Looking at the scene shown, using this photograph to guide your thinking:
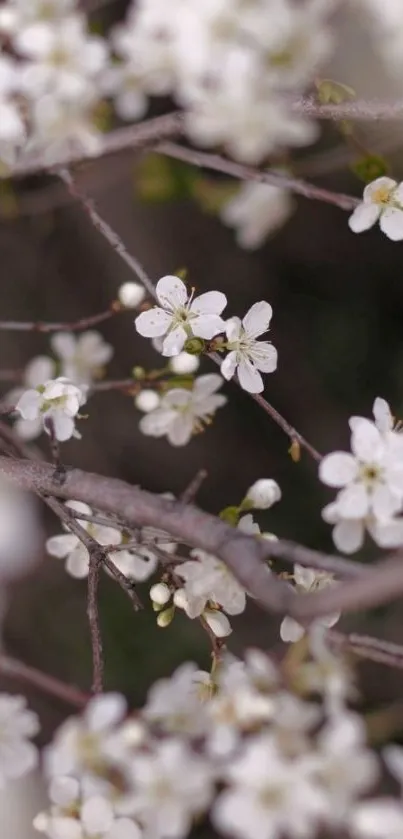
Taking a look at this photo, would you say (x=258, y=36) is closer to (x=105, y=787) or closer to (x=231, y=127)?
(x=231, y=127)

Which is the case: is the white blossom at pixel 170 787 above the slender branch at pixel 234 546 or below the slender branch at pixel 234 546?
below

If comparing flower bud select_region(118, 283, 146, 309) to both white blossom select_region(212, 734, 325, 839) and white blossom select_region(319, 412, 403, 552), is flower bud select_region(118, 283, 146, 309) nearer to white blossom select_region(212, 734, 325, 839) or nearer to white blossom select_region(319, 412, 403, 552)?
white blossom select_region(319, 412, 403, 552)

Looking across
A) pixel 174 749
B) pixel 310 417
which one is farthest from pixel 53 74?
pixel 310 417

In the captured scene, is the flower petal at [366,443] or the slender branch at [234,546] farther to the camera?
the flower petal at [366,443]

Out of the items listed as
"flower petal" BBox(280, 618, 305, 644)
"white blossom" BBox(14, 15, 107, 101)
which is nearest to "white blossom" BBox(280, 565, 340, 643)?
"flower petal" BBox(280, 618, 305, 644)

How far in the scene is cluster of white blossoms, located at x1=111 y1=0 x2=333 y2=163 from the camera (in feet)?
2.61

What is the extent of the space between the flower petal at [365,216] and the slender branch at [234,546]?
1.52ft

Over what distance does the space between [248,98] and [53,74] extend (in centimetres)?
24

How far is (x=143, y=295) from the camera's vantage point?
1.37 m

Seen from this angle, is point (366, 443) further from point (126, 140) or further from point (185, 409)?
point (126, 140)

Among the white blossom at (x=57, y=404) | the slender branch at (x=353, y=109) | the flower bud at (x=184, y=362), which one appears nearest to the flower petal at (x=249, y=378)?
the flower bud at (x=184, y=362)

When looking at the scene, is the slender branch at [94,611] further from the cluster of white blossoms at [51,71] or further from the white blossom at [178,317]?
the cluster of white blossoms at [51,71]

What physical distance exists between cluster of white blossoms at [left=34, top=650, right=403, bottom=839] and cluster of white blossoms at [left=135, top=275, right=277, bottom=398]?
39 centimetres

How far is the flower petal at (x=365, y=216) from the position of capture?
45.4 inches
